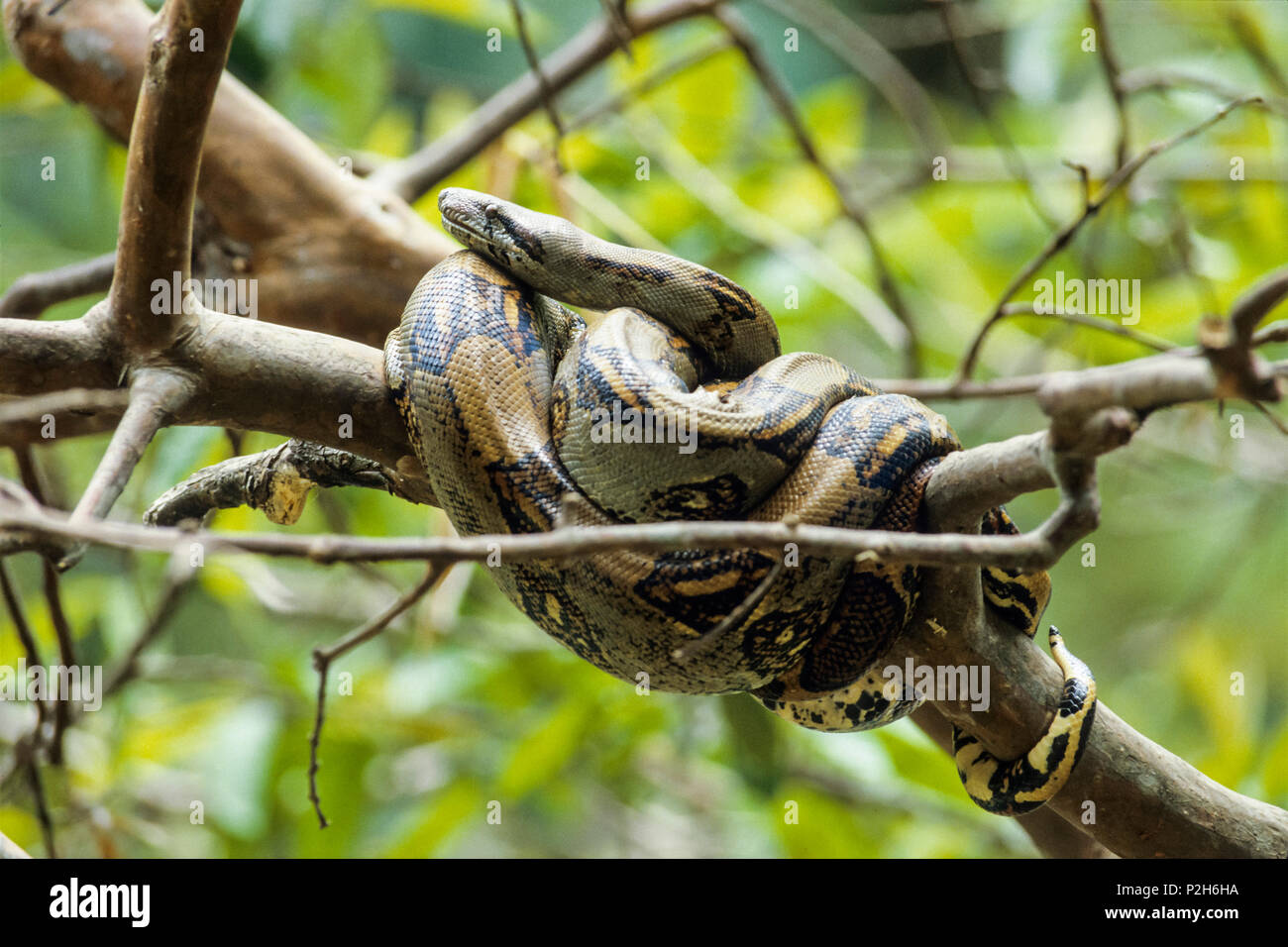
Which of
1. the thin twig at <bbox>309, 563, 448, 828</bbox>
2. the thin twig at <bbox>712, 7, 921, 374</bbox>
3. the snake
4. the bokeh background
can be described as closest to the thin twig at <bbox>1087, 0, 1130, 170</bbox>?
the bokeh background

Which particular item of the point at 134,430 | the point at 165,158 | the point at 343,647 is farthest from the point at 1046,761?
the point at 165,158

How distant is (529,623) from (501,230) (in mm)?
3608

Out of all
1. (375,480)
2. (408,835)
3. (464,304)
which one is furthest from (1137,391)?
(408,835)

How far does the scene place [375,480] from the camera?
7.99 feet

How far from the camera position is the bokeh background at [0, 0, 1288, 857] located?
436cm

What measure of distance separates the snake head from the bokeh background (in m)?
1.53

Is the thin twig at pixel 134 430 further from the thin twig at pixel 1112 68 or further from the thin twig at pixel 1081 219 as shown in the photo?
the thin twig at pixel 1112 68

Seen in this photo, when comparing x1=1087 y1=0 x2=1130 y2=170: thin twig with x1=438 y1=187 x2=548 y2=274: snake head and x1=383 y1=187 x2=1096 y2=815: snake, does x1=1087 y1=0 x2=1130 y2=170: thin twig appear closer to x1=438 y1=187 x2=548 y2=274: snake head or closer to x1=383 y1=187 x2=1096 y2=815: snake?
x1=383 y1=187 x2=1096 y2=815: snake

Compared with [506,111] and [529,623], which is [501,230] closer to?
[506,111]

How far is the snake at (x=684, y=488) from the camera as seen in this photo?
6.76 ft

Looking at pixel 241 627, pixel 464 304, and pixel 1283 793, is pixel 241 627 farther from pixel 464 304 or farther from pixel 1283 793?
pixel 1283 793

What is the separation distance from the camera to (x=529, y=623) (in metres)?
5.86

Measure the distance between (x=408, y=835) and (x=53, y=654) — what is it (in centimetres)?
267

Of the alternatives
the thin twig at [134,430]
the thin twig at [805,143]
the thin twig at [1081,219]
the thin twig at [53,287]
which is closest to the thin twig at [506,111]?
the thin twig at [805,143]
